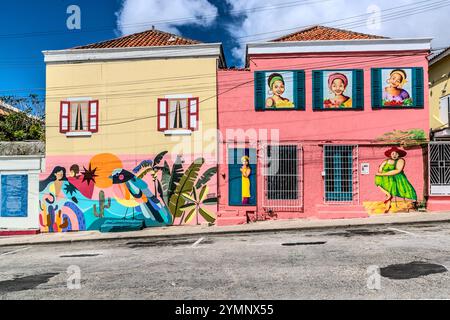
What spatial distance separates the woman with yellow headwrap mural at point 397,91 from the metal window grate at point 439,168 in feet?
6.80

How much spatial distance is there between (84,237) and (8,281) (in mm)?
7019

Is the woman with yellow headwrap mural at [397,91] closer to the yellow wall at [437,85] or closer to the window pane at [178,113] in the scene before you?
the yellow wall at [437,85]

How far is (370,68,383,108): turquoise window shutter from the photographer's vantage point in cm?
1549

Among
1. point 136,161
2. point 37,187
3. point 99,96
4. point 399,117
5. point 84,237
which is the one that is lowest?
point 84,237

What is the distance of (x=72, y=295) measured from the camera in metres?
6.34

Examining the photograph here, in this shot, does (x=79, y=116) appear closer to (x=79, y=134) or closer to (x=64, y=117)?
(x=64, y=117)

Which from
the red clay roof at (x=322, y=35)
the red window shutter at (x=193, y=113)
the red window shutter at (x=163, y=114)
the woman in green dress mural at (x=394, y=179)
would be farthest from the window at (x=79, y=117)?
the woman in green dress mural at (x=394, y=179)

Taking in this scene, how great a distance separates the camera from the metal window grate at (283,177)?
1566 centimetres

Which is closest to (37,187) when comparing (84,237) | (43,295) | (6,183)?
(6,183)

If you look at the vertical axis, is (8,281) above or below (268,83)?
below

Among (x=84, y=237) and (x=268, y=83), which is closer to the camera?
(x=84, y=237)

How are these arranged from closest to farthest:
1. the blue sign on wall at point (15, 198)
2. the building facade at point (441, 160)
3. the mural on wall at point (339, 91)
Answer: the building facade at point (441, 160) < the mural on wall at point (339, 91) < the blue sign on wall at point (15, 198)
